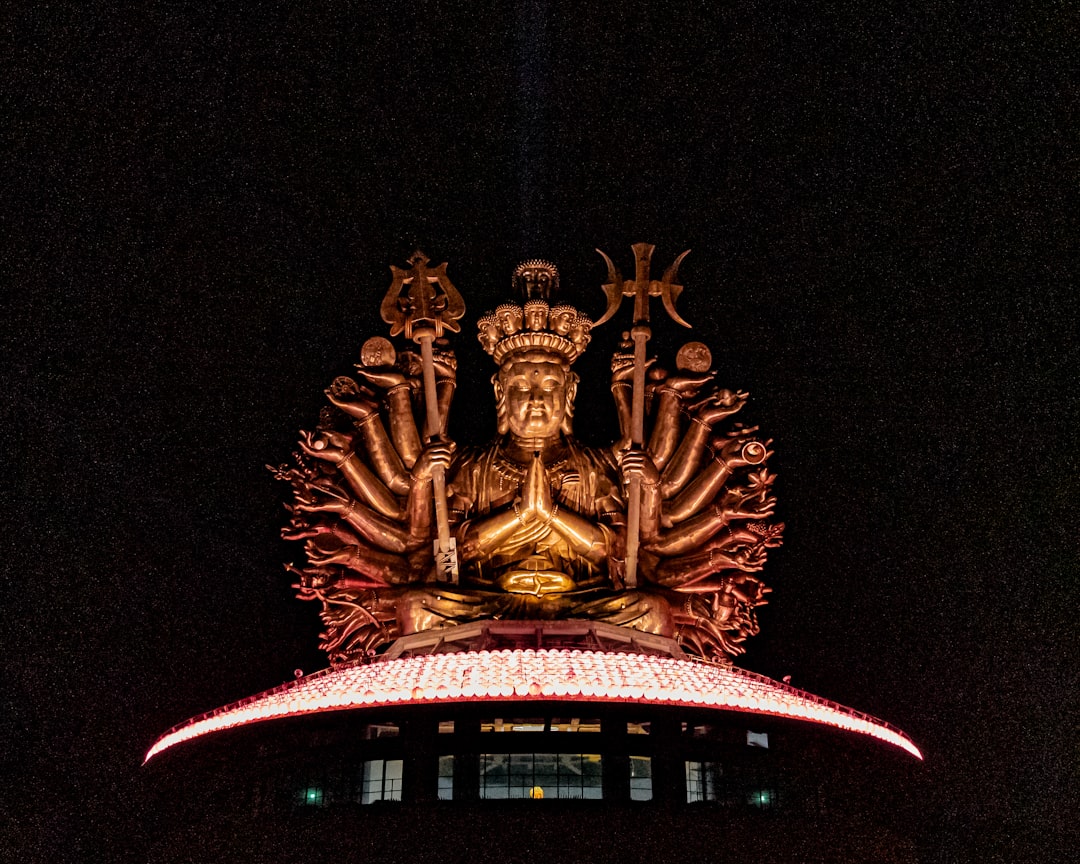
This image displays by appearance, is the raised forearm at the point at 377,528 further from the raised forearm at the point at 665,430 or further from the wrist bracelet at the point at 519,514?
the raised forearm at the point at 665,430

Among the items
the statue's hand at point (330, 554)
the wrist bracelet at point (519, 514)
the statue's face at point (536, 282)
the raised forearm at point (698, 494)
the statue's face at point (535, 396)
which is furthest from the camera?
the statue's face at point (536, 282)

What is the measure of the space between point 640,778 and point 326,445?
2938 mm

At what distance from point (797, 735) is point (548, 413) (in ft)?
8.58

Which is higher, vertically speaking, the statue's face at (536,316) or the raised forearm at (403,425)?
the statue's face at (536,316)

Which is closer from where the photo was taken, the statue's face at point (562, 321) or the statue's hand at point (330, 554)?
the statue's hand at point (330, 554)

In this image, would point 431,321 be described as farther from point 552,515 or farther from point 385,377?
point 552,515

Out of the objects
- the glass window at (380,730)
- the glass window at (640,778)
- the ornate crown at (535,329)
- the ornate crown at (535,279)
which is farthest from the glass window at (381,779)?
the ornate crown at (535,279)

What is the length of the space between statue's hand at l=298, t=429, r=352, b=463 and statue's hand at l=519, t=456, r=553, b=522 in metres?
1.06

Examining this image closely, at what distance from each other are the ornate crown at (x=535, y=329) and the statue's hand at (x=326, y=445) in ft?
3.35

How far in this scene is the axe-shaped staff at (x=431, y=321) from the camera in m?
6.81

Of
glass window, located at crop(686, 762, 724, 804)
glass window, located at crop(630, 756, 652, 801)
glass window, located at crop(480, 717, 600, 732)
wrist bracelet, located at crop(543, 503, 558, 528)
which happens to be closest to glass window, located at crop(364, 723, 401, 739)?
glass window, located at crop(480, 717, 600, 732)

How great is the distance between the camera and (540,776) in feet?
16.8

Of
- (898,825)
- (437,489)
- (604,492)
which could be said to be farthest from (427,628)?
(898,825)

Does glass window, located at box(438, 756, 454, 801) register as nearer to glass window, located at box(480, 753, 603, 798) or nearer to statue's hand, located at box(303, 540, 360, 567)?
glass window, located at box(480, 753, 603, 798)
